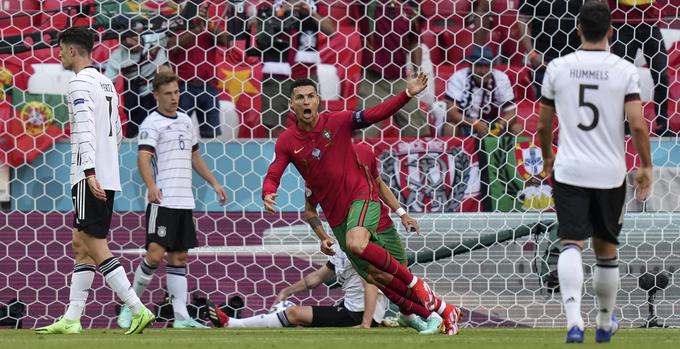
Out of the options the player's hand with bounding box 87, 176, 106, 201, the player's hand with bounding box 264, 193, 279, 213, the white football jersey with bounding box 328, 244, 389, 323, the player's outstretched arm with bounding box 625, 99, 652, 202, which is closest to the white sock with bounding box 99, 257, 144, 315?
the player's hand with bounding box 87, 176, 106, 201

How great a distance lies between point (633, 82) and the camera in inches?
254

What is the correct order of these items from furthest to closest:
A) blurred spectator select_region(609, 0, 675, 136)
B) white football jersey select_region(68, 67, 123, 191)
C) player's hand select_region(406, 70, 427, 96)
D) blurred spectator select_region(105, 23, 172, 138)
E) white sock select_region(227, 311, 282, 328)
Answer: blurred spectator select_region(609, 0, 675, 136), blurred spectator select_region(105, 23, 172, 138), white sock select_region(227, 311, 282, 328), white football jersey select_region(68, 67, 123, 191), player's hand select_region(406, 70, 427, 96)

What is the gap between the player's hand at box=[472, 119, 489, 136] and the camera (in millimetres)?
10133

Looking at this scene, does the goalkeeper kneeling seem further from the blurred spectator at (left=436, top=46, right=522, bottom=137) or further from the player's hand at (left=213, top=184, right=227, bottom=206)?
the blurred spectator at (left=436, top=46, right=522, bottom=137)

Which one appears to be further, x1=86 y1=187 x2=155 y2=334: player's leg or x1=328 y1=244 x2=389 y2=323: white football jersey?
x1=328 y1=244 x2=389 y2=323: white football jersey

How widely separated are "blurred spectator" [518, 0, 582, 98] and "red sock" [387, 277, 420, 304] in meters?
3.02

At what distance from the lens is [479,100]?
1034cm

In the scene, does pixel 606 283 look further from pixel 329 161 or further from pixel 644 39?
pixel 644 39

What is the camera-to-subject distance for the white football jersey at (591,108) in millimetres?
6449

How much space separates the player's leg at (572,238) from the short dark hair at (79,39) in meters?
3.12

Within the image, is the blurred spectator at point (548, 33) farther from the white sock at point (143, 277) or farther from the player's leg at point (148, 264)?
the white sock at point (143, 277)

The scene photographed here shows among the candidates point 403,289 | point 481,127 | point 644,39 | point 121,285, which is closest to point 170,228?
point 121,285

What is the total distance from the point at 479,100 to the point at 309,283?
192cm

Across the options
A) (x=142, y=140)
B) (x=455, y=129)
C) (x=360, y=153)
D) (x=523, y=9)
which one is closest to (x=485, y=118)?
(x=455, y=129)
